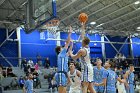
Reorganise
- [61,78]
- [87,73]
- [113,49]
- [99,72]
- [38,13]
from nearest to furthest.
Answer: [87,73], [61,78], [99,72], [38,13], [113,49]

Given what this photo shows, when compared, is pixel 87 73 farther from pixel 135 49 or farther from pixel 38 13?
pixel 135 49

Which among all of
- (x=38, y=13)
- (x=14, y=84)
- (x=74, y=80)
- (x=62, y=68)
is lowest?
(x=14, y=84)

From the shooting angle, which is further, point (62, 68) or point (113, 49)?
point (113, 49)

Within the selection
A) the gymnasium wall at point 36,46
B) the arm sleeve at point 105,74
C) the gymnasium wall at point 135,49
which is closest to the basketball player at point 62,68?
the arm sleeve at point 105,74

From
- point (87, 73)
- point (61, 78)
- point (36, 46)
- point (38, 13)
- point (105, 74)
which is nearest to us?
point (87, 73)

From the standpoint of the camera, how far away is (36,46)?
3297 centimetres

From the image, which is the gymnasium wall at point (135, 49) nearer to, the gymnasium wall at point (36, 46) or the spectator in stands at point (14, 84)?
the gymnasium wall at point (36, 46)

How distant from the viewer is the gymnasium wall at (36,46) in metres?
32.3

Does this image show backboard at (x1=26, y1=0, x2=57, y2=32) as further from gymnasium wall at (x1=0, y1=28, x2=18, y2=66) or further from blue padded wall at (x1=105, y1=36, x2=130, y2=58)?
blue padded wall at (x1=105, y1=36, x2=130, y2=58)

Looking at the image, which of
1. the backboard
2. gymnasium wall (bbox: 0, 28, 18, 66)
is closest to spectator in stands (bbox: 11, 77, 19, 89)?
the backboard

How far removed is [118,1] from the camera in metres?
25.3

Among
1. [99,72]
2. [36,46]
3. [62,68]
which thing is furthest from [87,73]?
[36,46]

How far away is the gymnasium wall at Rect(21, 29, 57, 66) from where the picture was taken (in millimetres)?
32281

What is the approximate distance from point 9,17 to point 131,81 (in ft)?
57.4
